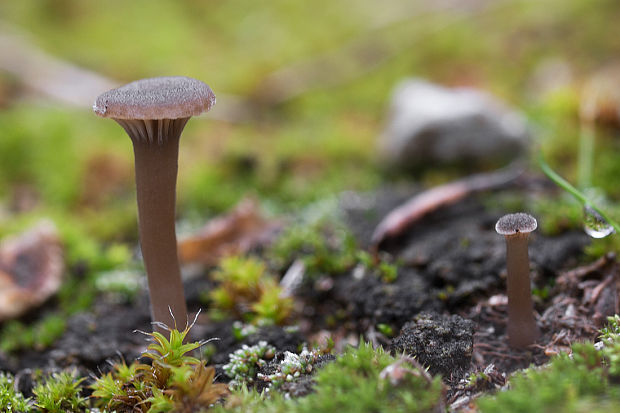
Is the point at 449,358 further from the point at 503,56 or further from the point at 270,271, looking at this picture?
the point at 503,56

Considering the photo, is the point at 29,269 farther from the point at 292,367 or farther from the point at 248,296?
the point at 292,367

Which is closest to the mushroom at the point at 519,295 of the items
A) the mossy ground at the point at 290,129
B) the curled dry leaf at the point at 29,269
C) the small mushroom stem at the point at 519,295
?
the small mushroom stem at the point at 519,295

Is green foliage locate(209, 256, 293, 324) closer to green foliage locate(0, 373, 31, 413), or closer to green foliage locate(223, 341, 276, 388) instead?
green foliage locate(223, 341, 276, 388)

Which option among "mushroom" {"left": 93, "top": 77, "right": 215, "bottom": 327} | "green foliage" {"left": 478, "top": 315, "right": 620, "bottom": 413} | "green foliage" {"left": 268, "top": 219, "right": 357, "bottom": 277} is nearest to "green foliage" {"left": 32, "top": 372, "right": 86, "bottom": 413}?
"mushroom" {"left": 93, "top": 77, "right": 215, "bottom": 327}

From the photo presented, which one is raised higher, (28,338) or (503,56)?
(503,56)

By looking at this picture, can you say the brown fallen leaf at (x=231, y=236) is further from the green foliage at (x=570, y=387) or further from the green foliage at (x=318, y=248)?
the green foliage at (x=570, y=387)

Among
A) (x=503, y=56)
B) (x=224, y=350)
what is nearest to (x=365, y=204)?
(x=224, y=350)
